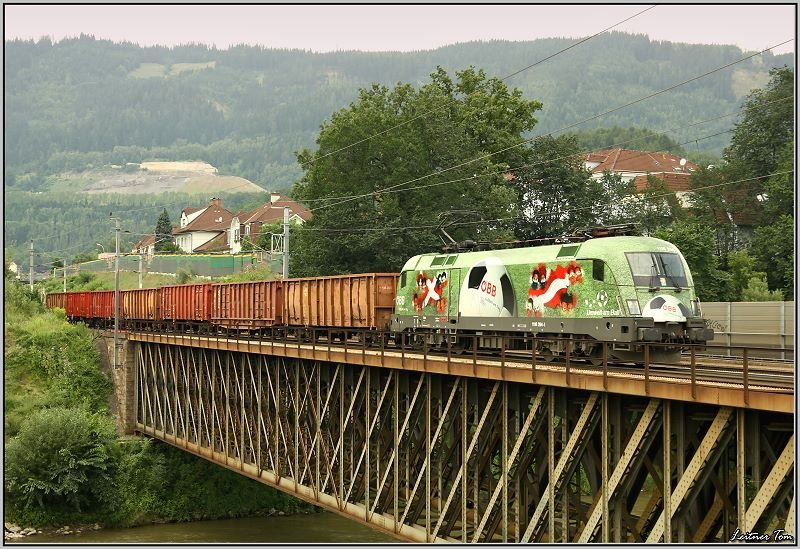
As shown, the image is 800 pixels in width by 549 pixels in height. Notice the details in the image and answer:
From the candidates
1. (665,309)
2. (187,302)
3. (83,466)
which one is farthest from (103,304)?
(665,309)

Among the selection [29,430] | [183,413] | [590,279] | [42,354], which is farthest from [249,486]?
[590,279]

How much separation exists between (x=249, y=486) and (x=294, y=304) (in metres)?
12.0

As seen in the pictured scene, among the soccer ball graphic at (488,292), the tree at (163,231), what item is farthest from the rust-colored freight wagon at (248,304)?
the tree at (163,231)

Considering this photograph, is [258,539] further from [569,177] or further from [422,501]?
[569,177]

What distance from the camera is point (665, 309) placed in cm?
2447

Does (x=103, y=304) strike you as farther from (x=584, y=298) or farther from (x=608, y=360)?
(x=608, y=360)

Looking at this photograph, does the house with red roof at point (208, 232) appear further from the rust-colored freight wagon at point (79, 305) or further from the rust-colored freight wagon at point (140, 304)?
the rust-colored freight wagon at point (140, 304)

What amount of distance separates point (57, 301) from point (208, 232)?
2744 inches

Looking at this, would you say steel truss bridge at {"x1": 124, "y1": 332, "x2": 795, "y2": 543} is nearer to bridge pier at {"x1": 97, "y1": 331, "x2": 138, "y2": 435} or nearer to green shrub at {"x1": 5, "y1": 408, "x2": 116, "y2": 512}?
green shrub at {"x1": 5, "y1": 408, "x2": 116, "y2": 512}

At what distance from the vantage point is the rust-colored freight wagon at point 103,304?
65.1 meters

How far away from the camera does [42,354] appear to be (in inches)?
2239

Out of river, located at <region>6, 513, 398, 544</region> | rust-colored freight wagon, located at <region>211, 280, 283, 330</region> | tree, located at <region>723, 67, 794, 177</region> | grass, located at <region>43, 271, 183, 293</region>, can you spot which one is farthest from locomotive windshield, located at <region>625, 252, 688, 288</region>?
grass, located at <region>43, 271, 183, 293</region>

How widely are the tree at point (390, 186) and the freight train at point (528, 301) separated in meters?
16.4

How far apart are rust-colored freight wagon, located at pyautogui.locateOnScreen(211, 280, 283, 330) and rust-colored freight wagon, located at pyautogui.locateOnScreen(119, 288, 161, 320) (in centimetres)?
921
